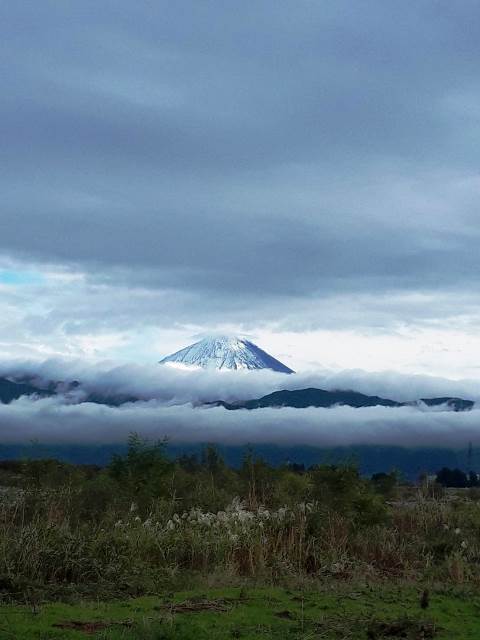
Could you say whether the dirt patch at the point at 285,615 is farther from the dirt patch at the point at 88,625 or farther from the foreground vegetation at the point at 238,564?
the dirt patch at the point at 88,625

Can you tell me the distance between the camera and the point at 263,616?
1396 cm

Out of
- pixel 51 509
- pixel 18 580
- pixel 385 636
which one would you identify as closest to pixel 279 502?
pixel 51 509

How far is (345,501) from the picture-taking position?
2634 cm

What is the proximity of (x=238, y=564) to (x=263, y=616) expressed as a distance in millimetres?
5337

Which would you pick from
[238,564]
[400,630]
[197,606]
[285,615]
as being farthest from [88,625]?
[238,564]

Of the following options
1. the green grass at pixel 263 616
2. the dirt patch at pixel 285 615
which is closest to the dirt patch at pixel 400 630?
the green grass at pixel 263 616

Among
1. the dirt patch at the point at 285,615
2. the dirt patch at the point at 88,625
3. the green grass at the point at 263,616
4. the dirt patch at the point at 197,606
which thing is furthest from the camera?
the dirt patch at the point at 197,606

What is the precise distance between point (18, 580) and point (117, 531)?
3.69 metres

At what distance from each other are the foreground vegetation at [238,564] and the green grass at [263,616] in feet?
0.09

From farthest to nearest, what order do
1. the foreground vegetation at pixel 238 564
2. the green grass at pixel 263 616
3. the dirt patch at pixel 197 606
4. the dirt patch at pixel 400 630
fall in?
1. the dirt patch at pixel 197 606
2. the foreground vegetation at pixel 238 564
3. the dirt patch at pixel 400 630
4. the green grass at pixel 263 616

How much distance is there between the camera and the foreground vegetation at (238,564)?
13375mm

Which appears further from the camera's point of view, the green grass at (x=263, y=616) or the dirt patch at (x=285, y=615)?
the dirt patch at (x=285, y=615)

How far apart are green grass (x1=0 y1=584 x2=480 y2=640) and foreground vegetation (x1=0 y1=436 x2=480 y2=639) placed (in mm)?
29

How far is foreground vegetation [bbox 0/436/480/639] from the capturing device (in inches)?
527
